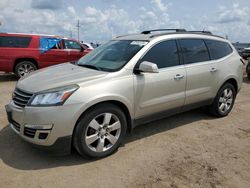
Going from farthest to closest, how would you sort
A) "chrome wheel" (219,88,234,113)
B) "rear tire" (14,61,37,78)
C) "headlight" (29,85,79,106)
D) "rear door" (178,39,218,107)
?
1. "rear tire" (14,61,37,78)
2. "chrome wheel" (219,88,234,113)
3. "rear door" (178,39,218,107)
4. "headlight" (29,85,79,106)

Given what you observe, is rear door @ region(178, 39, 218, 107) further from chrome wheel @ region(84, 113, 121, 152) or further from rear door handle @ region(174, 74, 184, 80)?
chrome wheel @ region(84, 113, 121, 152)

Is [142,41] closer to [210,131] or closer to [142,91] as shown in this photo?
[142,91]

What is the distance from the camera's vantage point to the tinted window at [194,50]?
15.7 feet

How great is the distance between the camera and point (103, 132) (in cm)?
377

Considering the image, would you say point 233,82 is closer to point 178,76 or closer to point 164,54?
point 178,76

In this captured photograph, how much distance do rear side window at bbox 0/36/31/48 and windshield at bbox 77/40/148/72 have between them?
6.32 m

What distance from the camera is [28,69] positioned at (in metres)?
10.5

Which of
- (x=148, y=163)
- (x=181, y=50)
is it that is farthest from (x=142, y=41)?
(x=148, y=163)

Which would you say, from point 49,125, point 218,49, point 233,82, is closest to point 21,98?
point 49,125

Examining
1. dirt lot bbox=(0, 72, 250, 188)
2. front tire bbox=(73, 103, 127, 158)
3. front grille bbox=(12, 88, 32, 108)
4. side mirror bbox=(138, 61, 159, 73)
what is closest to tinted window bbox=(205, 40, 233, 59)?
dirt lot bbox=(0, 72, 250, 188)

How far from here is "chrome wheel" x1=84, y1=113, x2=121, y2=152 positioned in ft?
12.0

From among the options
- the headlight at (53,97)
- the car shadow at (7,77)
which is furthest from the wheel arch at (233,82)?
the car shadow at (7,77)

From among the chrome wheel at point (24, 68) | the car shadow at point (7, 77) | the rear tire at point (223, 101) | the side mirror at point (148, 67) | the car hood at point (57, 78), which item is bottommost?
the car shadow at point (7, 77)

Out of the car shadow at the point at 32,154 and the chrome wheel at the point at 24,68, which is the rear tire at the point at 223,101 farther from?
the chrome wheel at the point at 24,68
